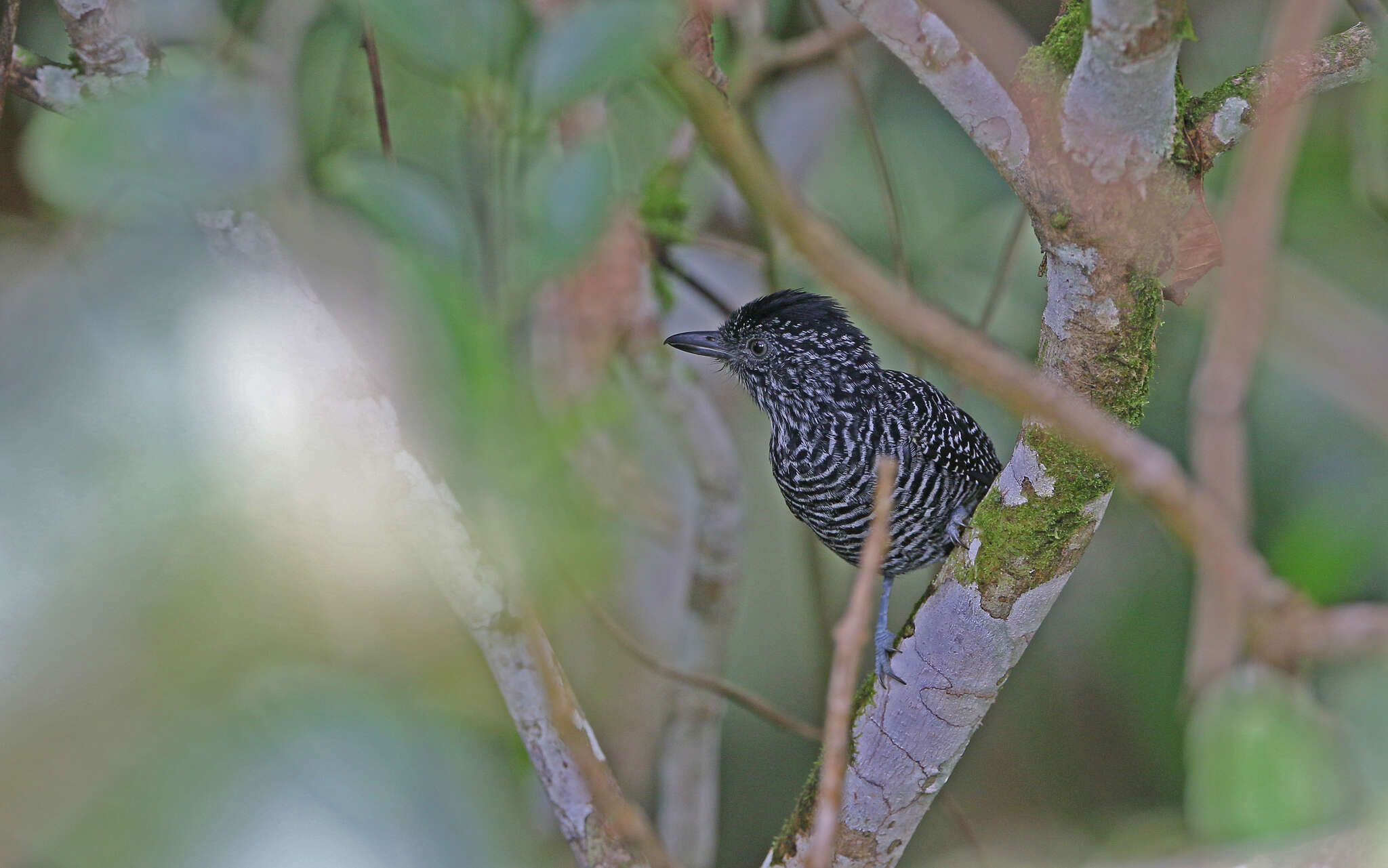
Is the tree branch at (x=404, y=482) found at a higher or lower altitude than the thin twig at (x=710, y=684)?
higher

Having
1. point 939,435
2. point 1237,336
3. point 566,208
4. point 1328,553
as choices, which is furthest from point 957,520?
point 1237,336

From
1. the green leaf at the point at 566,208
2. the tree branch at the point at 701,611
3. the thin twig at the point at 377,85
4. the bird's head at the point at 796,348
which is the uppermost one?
the green leaf at the point at 566,208

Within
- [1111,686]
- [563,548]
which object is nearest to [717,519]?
[1111,686]

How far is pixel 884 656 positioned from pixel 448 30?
1272mm

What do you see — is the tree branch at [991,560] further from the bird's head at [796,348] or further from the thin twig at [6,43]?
the thin twig at [6,43]

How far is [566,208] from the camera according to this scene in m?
0.92

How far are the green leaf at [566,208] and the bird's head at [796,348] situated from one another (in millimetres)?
1366

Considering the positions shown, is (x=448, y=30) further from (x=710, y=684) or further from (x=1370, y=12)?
(x=710, y=684)

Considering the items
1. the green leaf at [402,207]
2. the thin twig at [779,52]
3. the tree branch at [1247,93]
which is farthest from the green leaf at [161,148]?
the thin twig at [779,52]

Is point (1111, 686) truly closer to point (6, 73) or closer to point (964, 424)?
point (964, 424)

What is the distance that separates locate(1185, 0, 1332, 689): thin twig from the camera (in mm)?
631

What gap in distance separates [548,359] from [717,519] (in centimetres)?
65

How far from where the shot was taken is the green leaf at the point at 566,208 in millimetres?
909

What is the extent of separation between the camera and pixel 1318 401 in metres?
2.69
